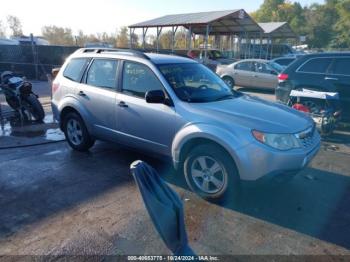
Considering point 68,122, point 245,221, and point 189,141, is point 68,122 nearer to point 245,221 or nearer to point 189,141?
point 189,141

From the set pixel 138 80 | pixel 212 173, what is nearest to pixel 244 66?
pixel 138 80

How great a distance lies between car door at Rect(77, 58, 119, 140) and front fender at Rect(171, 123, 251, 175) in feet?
4.39

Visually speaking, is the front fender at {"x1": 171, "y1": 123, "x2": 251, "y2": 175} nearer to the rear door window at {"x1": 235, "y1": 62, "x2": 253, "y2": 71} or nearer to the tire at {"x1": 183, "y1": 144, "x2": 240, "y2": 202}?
the tire at {"x1": 183, "y1": 144, "x2": 240, "y2": 202}

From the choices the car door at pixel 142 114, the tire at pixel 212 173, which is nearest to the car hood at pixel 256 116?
the tire at pixel 212 173

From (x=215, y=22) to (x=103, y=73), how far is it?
73.4ft

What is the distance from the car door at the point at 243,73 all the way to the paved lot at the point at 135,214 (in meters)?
9.99

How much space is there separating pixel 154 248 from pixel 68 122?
11.5 ft

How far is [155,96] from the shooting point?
165 inches

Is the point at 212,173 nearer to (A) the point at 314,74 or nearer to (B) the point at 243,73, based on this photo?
(A) the point at 314,74

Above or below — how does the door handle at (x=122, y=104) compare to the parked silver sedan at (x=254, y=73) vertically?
above

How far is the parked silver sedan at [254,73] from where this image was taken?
46.9ft

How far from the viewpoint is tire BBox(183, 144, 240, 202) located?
3.78 metres

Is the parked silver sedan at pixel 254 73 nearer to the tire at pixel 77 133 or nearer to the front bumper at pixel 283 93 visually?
the front bumper at pixel 283 93

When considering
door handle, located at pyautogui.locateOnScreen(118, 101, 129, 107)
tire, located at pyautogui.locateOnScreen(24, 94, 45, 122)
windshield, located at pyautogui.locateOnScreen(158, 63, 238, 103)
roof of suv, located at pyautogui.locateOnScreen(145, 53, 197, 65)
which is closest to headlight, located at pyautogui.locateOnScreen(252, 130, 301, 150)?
windshield, located at pyautogui.locateOnScreen(158, 63, 238, 103)
